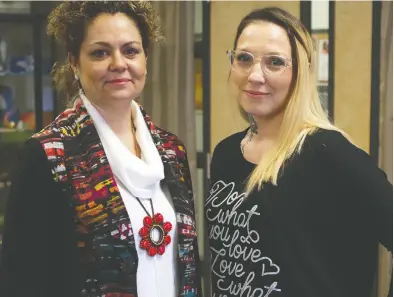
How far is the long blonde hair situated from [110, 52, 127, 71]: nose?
14.0 inches

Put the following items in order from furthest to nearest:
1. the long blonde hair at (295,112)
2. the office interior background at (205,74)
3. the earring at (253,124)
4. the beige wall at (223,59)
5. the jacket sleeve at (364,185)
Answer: the beige wall at (223,59) → the office interior background at (205,74) → the earring at (253,124) → the long blonde hair at (295,112) → the jacket sleeve at (364,185)

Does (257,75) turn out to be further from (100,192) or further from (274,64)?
(100,192)

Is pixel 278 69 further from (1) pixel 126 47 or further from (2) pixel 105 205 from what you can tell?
(2) pixel 105 205

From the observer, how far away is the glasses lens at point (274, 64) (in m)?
1.36

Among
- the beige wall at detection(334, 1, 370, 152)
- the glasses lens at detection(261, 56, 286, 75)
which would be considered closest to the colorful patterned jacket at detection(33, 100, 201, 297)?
the glasses lens at detection(261, 56, 286, 75)

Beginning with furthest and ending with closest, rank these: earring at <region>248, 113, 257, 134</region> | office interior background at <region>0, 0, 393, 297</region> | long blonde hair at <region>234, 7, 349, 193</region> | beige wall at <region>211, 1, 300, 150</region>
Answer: beige wall at <region>211, 1, 300, 150</region>
office interior background at <region>0, 0, 393, 297</region>
earring at <region>248, 113, 257, 134</region>
long blonde hair at <region>234, 7, 349, 193</region>

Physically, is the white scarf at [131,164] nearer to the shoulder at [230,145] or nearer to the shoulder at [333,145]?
the shoulder at [230,145]

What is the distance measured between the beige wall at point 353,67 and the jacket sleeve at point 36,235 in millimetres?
1885

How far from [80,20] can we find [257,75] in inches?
18.4

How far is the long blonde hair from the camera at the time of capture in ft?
4.40

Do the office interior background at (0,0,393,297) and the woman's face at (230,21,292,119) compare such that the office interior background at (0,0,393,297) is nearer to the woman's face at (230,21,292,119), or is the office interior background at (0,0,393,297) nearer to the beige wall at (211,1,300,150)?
the beige wall at (211,1,300,150)

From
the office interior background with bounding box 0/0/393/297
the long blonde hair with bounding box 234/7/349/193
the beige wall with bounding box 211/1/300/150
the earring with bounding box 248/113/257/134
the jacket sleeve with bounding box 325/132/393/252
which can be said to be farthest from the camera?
the beige wall with bounding box 211/1/300/150

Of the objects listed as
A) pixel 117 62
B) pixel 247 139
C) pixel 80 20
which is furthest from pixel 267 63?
pixel 80 20

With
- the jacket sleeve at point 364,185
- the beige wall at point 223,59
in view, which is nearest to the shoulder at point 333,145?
the jacket sleeve at point 364,185
